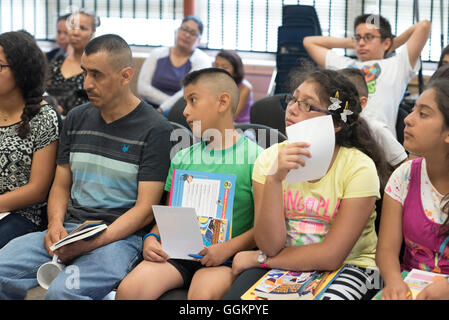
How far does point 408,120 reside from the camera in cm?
177

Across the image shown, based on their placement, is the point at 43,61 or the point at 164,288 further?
the point at 43,61

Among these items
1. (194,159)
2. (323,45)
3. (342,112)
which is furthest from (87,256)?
(323,45)

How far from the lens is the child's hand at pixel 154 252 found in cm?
201

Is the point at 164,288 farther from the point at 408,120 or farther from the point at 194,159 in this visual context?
the point at 408,120

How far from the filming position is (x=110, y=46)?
7.45 feet

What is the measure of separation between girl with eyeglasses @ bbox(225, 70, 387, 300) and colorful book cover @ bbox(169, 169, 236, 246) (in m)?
0.12

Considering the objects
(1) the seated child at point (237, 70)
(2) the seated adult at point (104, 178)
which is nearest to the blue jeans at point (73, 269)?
(2) the seated adult at point (104, 178)

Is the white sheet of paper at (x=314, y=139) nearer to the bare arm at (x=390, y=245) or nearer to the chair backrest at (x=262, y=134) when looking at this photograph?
the bare arm at (x=390, y=245)

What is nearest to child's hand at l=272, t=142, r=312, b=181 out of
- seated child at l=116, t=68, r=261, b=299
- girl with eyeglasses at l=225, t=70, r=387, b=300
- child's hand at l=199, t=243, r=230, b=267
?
girl with eyeglasses at l=225, t=70, r=387, b=300

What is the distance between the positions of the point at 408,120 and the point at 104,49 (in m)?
1.24

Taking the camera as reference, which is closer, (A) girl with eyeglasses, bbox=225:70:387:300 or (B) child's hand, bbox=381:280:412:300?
(B) child's hand, bbox=381:280:412:300

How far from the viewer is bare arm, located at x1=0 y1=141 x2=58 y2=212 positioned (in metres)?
2.29

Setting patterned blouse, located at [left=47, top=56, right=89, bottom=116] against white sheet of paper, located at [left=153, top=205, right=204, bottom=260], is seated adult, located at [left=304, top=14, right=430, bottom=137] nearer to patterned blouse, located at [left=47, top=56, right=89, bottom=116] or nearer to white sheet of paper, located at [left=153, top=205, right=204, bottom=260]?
white sheet of paper, located at [left=153, top=205, right=204, bottom=260]
